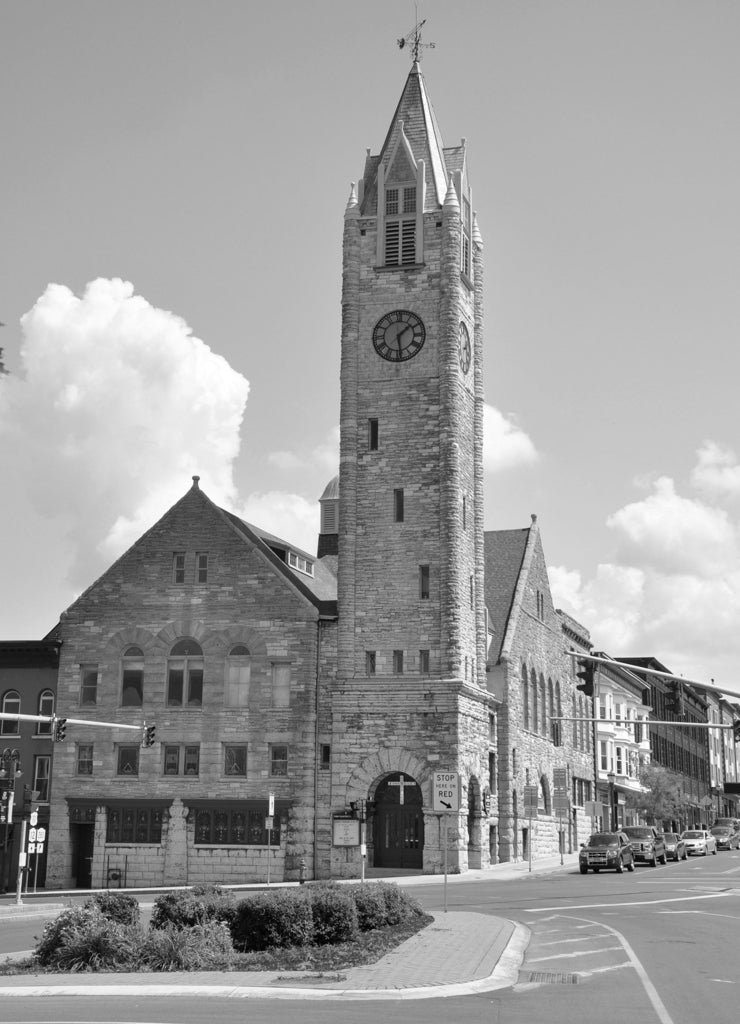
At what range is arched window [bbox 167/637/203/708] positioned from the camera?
52.5m

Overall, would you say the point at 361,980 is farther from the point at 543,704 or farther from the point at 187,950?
the point at 543,704

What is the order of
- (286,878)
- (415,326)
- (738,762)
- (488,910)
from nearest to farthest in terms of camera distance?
(488,910) → (286,878) → (415,326) → (738,762)

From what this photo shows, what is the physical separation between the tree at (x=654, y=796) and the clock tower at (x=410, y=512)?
40.4m

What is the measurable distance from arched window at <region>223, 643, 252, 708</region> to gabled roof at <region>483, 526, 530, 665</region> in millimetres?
12902

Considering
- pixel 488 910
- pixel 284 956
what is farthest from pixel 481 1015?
pixel 488 910

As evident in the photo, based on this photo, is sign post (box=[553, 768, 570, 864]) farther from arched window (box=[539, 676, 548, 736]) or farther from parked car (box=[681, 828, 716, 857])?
parked car (box=[681, 828, 716, 857])

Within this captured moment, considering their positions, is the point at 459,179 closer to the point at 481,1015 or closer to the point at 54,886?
the point at 54,886

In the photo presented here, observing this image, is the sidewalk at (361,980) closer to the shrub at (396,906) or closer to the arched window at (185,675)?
the shrub at (396,906)

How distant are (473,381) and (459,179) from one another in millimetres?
9472

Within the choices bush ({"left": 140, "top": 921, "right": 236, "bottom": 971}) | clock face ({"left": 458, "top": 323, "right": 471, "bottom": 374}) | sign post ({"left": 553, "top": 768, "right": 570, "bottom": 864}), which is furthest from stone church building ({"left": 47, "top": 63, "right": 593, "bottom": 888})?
bush ({"left": 140, "top": 921, "right": 236, "bottom": 971})

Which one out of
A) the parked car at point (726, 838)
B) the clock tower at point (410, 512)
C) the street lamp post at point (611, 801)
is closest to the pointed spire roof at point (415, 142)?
the clock tower at point (410, 512)

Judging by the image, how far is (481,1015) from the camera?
14.6m

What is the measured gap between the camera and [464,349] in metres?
55.7

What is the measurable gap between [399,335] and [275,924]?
122 feet
